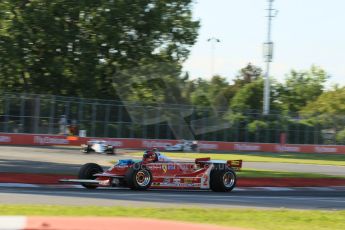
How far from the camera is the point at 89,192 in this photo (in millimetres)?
15828

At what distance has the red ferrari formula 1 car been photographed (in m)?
17.0

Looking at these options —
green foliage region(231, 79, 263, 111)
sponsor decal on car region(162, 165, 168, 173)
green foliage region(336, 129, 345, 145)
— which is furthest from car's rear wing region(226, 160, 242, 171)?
green foliage region(231, 79, 263, 111)

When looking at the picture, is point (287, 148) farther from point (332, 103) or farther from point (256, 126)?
point (332, 103)

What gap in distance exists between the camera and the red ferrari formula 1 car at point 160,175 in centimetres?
1705

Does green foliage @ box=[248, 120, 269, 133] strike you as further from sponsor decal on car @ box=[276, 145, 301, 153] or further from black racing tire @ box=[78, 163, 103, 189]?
black racing tire @ box=[78, 163, 103, 189]

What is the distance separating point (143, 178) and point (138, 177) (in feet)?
0.60

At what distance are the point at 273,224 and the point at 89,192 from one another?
6818mm

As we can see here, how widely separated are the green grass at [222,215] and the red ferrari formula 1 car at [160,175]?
5.36 metres

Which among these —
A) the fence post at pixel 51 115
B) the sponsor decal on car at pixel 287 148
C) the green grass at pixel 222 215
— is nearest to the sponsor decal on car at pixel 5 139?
the fence post at pixel 51 115

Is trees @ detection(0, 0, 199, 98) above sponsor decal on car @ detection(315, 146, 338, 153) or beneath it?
above

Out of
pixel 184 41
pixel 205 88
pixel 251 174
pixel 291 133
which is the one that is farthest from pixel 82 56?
pixel 205 88

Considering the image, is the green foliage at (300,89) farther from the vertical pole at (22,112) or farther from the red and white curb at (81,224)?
the red and white curb at (81,224)

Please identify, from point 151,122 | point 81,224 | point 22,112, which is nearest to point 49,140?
point 22,112

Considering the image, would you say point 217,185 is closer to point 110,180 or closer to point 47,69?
point 110,180
